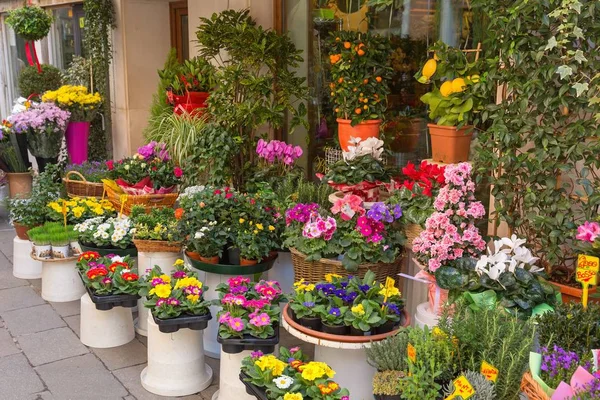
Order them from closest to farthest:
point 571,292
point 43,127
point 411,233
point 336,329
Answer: point 336,329
point 571,292
point 411,233
point 43,127

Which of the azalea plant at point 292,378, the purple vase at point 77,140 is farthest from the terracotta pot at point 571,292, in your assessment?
the purple vase at point 77,140

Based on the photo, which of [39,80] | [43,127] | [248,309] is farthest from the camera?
[39,80]

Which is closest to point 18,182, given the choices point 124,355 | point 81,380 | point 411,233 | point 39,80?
point 39,80

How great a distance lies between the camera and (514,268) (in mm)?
2984

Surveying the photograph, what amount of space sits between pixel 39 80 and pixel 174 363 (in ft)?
24.5

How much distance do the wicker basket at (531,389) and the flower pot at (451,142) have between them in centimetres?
205

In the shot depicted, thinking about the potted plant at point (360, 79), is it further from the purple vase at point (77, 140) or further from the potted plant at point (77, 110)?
the purple vase at point (77, 140)

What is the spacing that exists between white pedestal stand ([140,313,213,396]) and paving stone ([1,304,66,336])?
1319 mm

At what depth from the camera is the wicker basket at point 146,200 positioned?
17.1 feet

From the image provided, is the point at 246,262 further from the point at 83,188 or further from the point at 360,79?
the point at 83,188

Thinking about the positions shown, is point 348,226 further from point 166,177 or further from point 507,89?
point 166,177

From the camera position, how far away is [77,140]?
7.78 m

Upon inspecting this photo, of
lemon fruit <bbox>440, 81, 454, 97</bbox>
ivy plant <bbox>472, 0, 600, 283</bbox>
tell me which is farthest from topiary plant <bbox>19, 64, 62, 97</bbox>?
ivy plant <bbox>472, 0, 600, 283</bbox>

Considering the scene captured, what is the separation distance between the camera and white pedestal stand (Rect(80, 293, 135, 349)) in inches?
170
